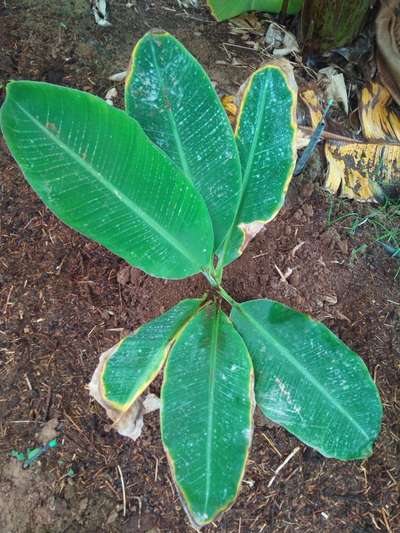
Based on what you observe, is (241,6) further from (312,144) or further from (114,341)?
(114,341)

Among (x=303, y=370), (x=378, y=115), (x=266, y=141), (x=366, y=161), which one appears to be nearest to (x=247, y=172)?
(x=266, y=141)

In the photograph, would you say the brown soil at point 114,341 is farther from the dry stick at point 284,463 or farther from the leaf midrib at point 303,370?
the leaf midrib at point 303,370

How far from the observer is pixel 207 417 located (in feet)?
3.24

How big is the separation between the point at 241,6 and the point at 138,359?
1204mm

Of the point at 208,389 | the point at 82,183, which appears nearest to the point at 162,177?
the point at 82,183

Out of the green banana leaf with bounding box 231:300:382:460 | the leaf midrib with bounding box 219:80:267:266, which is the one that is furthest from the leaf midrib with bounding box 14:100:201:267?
the green banana leaf with bounding box 231:300:382:460

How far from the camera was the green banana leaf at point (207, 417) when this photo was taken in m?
0.94

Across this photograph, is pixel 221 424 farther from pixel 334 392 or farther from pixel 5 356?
pixel 5 356

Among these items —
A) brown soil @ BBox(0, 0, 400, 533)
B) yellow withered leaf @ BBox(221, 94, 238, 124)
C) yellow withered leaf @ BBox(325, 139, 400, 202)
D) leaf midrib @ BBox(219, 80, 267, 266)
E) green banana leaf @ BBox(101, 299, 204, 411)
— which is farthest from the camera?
yellow withered leaf @ BBox(325, 139, 400, 202)

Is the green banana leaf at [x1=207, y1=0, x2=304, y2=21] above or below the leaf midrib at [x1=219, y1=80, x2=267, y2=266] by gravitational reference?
above

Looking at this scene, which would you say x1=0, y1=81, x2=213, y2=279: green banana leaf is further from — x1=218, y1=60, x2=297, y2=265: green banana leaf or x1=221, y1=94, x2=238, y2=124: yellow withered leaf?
x1=221, y1=94, x2=238, y2=124: yellow withered leaf

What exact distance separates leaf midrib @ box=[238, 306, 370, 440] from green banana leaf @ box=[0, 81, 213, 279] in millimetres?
255

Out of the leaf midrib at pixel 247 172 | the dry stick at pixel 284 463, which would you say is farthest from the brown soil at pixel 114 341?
the leaf midrib at pixel 247 172

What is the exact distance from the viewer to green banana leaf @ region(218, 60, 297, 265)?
3.51ft
